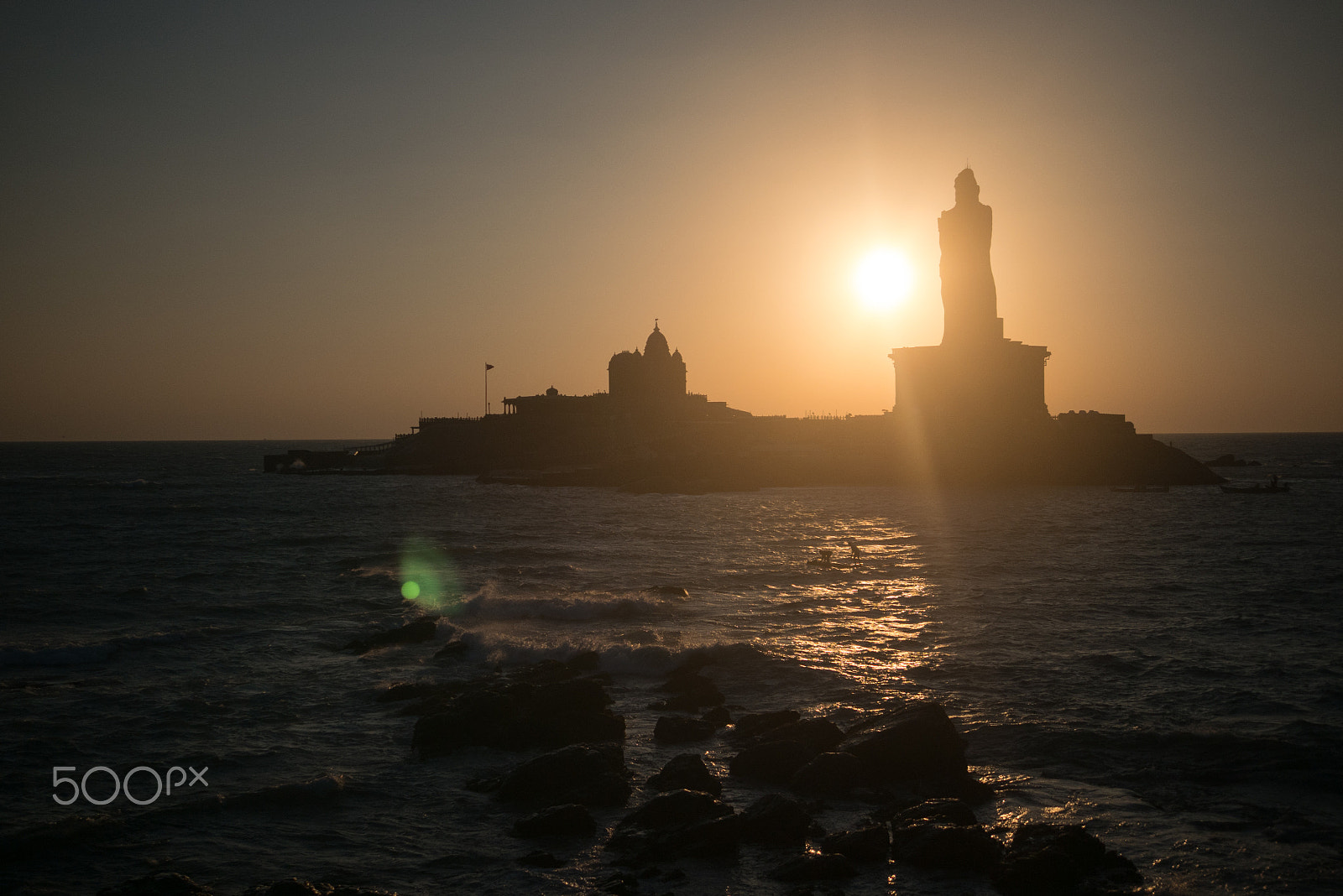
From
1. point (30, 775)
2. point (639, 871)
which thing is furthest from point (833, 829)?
point (30, 775)

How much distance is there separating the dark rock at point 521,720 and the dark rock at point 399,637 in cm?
676

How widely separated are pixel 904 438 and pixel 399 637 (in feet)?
258

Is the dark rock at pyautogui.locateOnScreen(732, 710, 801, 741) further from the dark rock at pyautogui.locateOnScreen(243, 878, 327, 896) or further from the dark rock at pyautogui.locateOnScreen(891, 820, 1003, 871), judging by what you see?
the dark rock at pyautogui.locateOnScreen(243, 878, 327, 896)

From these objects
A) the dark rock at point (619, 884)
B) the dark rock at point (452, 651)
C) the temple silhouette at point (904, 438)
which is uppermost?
the temple silhouette at point (904, 438)

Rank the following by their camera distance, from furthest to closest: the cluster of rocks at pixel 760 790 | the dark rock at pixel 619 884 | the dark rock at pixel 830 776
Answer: the dark rock at pixel 830 776, the cluster of rocks at pixel 760 790, the dark rock at pixel 619 884

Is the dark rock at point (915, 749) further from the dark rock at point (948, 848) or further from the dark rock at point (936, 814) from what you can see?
the dark rock at point (948, 848)

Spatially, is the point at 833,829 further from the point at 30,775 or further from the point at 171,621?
the point at 171,621

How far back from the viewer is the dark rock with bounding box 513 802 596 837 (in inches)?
460

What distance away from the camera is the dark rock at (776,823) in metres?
11.3

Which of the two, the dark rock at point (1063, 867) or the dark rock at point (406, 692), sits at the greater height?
the dark rock at point (406, 692)

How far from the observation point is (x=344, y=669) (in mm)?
20141

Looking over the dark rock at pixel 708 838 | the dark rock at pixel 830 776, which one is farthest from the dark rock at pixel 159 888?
the dark rock at pixel 830 776

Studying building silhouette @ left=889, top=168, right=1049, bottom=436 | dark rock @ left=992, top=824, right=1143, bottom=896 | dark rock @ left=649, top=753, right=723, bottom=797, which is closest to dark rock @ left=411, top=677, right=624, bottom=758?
dark rock @ left=649, top=753, right=723, bottom=797

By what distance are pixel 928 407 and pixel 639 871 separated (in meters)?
90.1
